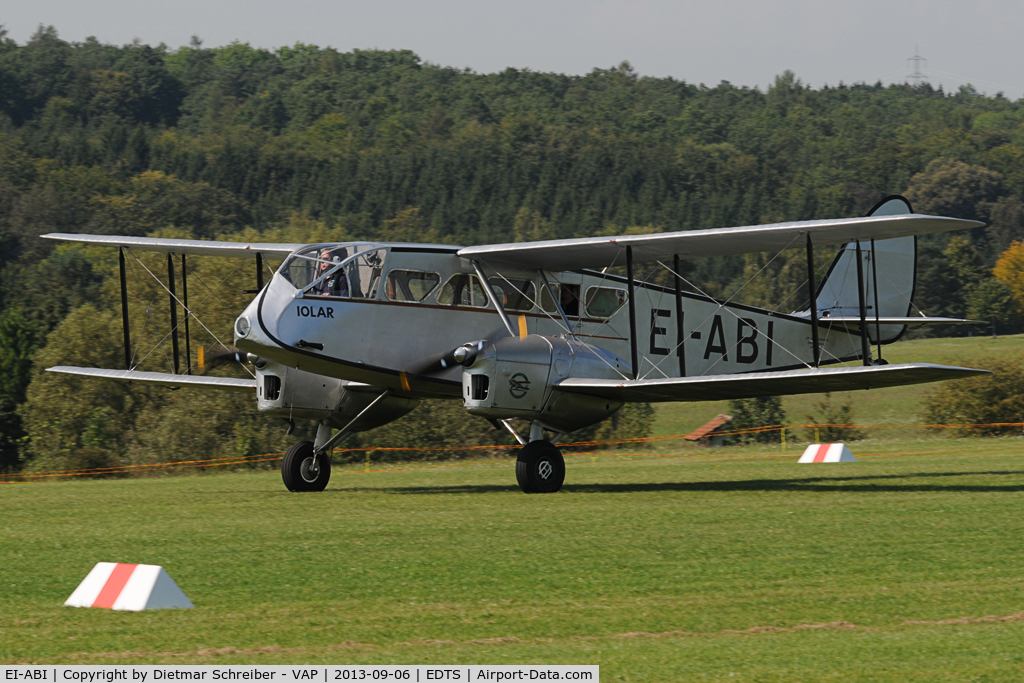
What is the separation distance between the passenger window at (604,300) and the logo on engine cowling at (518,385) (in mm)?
3289

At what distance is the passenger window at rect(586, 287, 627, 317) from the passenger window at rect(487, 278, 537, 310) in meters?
1.36

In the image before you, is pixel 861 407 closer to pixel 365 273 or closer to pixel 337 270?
pixel 365 273

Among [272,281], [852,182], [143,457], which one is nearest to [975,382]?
[143,457]

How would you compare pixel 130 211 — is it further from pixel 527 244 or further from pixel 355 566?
pixel 355 566

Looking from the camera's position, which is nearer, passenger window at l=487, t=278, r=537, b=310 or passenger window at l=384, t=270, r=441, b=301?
passenger window at l=384, t=270, r=441, b=301

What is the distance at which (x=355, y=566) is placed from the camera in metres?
12.4

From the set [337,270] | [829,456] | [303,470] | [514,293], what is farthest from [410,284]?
[829,456]

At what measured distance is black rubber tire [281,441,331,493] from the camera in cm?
2233

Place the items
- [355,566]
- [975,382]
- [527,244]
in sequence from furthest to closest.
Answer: [975,382]
[527,244]
[355,566]

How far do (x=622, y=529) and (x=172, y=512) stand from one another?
284 inches

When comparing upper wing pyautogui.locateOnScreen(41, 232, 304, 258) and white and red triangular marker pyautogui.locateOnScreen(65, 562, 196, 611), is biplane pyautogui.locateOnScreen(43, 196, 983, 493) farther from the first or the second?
white and red triangular marker pyautogui.locateOnScreen(65, 562, 196, 611)

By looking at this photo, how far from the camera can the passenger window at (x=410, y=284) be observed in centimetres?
2081

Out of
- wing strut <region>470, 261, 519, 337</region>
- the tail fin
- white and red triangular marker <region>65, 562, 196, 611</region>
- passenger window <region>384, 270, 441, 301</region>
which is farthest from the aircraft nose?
the tail fin

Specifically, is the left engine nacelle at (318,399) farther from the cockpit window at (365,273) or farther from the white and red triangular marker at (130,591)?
the white and red triangular marker at (130,591)
